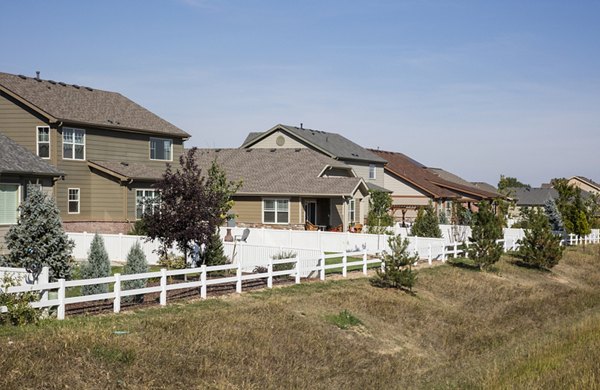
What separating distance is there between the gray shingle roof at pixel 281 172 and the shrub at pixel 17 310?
29925 millimetres

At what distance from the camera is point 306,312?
66.0 feet

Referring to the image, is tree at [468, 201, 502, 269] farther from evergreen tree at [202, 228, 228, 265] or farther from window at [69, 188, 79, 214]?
window at [69, 188, 79, 214]

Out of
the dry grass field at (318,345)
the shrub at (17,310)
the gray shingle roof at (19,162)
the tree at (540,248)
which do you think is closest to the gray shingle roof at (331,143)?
the tree at (540,248)

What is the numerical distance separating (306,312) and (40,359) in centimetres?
876

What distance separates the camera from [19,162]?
3027 cm

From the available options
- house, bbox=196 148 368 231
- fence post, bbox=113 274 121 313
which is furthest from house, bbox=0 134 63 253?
house, bbox=196 148 368 231

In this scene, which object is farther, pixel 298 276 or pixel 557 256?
pixel 557 256

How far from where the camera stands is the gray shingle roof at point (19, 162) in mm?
29172

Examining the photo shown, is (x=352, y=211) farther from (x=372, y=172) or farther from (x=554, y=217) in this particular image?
(x=554, y=217)

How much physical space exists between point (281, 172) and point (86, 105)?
1415 centimetres

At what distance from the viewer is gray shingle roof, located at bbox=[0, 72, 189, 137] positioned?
3681 centimetres

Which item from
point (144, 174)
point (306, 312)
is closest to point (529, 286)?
point (306, 312)

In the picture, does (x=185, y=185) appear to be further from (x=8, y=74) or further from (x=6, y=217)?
(x=8, y=74)

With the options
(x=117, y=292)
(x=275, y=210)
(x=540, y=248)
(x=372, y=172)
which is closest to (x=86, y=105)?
(x=275, y=210)
